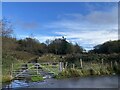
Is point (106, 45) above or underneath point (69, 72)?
above

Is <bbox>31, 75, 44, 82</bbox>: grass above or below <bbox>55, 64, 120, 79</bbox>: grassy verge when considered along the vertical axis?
below

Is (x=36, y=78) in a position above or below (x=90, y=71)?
below

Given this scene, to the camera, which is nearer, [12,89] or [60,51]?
[12,89]

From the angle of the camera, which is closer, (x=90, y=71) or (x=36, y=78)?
(x=36, y=78)

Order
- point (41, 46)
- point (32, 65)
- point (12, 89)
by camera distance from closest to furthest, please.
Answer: point (12, 89), point (32, 65), point (41, 46)

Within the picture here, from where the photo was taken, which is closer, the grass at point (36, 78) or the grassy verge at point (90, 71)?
the grass at point (36, 78)

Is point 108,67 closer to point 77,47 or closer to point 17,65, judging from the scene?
point 17,65

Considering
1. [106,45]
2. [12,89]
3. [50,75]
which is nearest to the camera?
[12,89]

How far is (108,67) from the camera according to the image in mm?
19969

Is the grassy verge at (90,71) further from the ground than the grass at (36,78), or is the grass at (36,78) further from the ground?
the grassy verge at (90,71)

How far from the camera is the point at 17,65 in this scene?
19734 mm

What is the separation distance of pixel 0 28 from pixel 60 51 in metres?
13.2

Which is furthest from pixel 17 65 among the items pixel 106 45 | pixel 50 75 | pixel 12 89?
pixel 106 45

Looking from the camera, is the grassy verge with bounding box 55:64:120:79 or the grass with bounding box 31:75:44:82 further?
the grassy verge with bounding box 55:64:120:79
